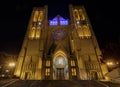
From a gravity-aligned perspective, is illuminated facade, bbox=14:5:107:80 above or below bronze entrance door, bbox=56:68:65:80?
above

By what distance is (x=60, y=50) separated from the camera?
32.0 m

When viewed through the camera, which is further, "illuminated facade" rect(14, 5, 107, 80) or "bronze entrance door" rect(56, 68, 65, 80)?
"bronze entrance door" rect(56, 68, 65, 80)

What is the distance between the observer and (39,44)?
31.5m

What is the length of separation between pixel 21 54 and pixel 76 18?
21.1 metres

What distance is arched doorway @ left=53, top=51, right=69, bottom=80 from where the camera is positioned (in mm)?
30906

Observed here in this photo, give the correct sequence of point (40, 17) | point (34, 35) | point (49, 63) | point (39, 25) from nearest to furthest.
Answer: point (49, 63)
point (34, 35)
point (39, 25)
point (40, 17)

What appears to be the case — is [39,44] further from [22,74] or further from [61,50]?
[22,74]

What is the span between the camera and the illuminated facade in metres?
27.2

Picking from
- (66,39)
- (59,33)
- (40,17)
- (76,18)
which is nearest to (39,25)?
(40,17)

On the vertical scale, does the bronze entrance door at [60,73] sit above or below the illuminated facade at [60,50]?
below

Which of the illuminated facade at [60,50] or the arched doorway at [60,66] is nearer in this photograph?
the illuminated facade at [60,50]

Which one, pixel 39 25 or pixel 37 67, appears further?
pixel 39 25

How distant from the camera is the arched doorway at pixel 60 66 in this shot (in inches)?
1217

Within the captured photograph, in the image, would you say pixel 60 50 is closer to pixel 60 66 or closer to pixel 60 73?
pixel 60 66
